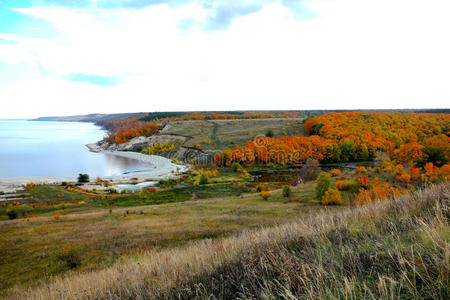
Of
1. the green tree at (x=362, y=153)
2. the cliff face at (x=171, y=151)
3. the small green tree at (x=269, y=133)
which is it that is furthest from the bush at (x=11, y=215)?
the small green tree at (x=269, y=133)

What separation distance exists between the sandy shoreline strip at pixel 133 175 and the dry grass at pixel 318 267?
2733 inches

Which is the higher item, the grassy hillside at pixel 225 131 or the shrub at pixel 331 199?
the grassy hillside at pixel 225 131

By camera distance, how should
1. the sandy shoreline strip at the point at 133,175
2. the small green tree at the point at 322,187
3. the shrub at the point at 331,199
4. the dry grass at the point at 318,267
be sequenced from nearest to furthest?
the dry grass at the point at 318,267 < the shrub at the point at 331,199 < the small green tree at the point at 322,187 < the sandy shoreline strip at the point at 133,175

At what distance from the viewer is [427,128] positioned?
348 ft

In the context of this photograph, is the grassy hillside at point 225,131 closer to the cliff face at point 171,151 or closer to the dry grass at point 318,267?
the cliff face at point 171,151

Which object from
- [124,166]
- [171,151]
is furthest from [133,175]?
[171,151]

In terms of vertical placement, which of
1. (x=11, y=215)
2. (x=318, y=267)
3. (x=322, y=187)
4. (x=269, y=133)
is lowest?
(x=11, y=215)

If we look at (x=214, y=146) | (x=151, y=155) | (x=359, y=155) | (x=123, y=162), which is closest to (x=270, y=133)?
(x=214, y=146)

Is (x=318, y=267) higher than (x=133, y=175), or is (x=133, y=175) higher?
(x=318, y=267)

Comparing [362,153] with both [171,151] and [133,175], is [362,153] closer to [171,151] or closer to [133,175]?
[133,175]

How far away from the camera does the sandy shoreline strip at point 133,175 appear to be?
64100mm

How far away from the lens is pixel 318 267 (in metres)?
2.65

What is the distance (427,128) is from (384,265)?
137255mm

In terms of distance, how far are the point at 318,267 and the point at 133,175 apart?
84909 millimetres
